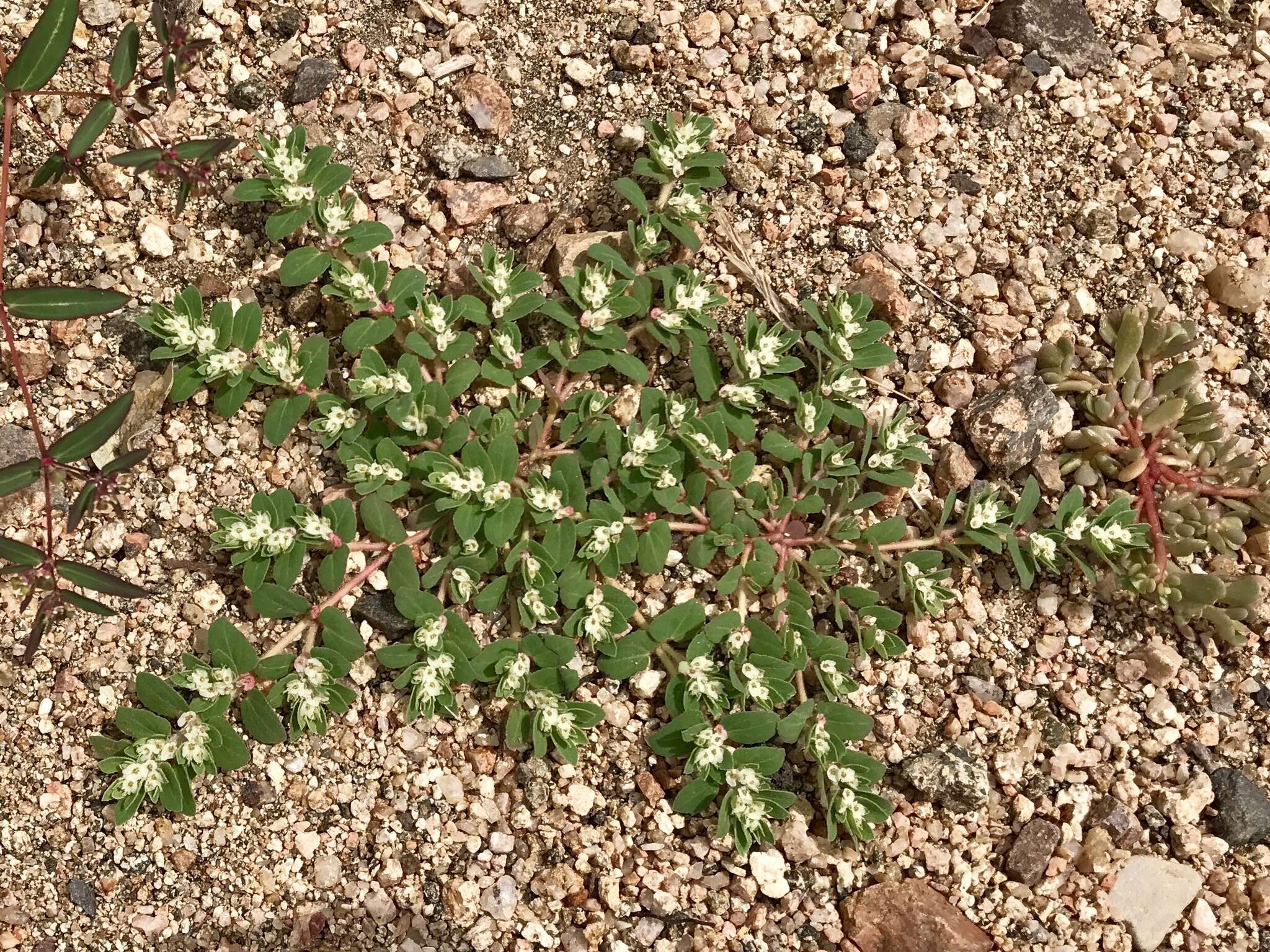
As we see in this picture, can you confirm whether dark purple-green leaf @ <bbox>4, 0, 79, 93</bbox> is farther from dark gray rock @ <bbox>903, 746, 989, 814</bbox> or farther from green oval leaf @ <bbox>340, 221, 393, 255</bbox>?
dark gray rock @ <bbox>903, 746, 989, 814</bbox>

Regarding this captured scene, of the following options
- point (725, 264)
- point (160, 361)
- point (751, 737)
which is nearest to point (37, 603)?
point (160, 361)

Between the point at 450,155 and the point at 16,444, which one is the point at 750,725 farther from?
the point at 16,444

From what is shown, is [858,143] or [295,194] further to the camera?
[858,143]

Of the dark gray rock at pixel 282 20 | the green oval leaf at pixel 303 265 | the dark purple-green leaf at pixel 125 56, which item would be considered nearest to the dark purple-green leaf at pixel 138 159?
the dark purple-green leaf at pixel 125 56

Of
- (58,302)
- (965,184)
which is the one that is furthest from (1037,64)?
(58,302)

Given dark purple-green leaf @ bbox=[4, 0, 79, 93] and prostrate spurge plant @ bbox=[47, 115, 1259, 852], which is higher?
dark purple-green leaf @ bbox=[4, 0, 79, 93]

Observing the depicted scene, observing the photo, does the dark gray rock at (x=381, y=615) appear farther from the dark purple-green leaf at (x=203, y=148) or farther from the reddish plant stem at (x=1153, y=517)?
the reddish plant stem at (x=1153, y=517)

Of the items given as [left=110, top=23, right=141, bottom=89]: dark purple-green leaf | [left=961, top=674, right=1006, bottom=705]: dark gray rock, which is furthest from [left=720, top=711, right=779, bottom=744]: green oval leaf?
[left=110, top=23, right=141, bottom=89]: dark purple-green leaf
